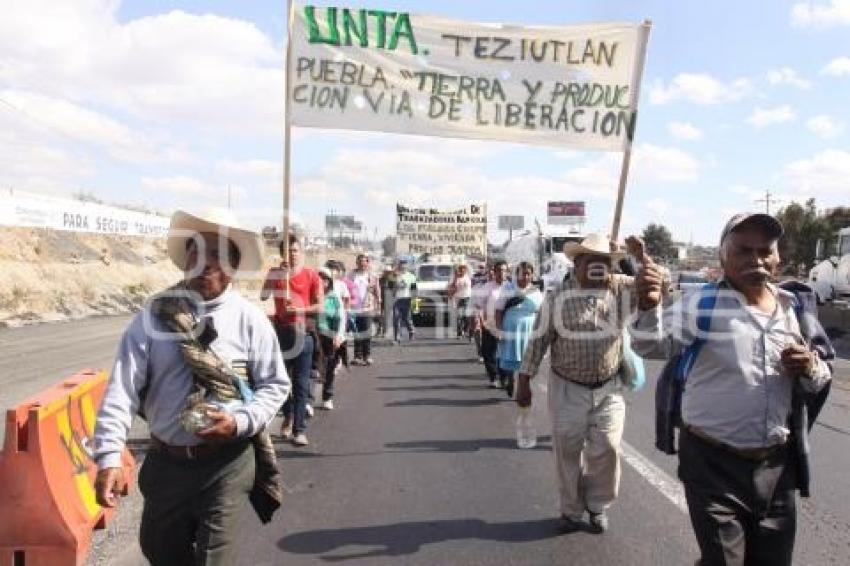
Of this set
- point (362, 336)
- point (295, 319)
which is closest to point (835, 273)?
point (362, 336)

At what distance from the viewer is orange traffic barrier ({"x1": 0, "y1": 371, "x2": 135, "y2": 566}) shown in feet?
13.7

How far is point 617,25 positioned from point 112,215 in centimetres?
3245

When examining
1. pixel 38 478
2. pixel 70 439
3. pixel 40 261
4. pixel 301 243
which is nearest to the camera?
pixel 38 478

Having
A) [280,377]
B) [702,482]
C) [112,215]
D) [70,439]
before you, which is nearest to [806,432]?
[702,482]

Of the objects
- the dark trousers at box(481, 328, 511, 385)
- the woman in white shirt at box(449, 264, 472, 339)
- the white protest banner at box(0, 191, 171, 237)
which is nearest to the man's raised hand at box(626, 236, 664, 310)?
the dark trousers at box(481, 328, 511, 385)

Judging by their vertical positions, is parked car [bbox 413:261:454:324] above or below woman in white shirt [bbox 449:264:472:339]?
below

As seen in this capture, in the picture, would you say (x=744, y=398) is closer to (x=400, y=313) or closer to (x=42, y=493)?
(x=42, y=493)

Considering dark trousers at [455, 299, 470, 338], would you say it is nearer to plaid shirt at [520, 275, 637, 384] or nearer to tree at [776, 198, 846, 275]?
plaid shirt at [520, 275, 637, 384]

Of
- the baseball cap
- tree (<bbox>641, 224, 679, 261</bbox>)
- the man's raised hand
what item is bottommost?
tree (<bbox>641, 224, 679, 261</bbox>)

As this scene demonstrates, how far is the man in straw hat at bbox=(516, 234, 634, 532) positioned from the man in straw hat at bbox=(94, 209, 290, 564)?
8.60ft

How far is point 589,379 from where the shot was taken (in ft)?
18.4

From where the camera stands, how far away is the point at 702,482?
353 centimetres

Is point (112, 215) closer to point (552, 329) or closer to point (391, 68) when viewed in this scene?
point (391, 68)

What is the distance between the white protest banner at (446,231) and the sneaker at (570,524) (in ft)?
76.3
